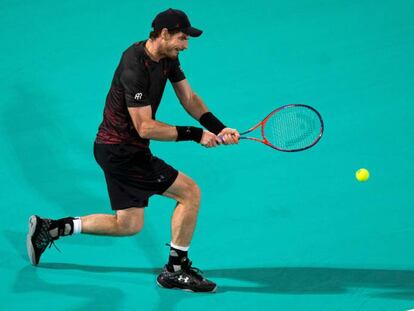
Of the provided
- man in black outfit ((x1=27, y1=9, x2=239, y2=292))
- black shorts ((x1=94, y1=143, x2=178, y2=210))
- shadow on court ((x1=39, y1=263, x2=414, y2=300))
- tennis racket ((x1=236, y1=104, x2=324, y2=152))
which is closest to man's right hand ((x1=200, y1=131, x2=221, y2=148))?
man in black outfit ((x1=27, y1=9, x2=239, y2=292))

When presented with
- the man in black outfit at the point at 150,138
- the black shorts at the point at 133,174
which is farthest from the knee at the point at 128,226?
the black shorts at the point at 133,174

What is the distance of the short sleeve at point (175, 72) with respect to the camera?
7.25 m

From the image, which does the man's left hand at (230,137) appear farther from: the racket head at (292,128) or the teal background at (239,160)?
the teal background at (239,160)

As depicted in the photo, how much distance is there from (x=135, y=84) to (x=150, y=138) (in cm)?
42

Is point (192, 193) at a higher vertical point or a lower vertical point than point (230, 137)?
lower

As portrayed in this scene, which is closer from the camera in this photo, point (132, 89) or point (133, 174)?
point (132, 89)

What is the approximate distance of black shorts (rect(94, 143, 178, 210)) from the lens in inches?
281

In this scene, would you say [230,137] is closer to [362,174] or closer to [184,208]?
[184,208]

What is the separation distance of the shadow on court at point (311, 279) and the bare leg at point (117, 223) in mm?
365

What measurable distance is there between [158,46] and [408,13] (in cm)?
620

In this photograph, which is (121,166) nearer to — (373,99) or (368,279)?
(368,279)

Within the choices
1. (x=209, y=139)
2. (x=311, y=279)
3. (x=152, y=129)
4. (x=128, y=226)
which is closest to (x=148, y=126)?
(x=152, y=129)

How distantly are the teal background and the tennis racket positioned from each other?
893 mm

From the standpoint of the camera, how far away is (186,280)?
284 inches
